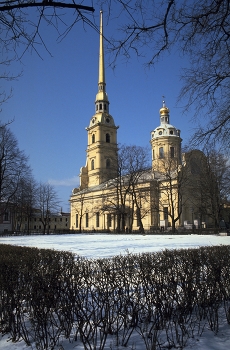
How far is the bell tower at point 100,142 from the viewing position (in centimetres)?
7381

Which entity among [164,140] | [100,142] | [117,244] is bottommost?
[117,244]

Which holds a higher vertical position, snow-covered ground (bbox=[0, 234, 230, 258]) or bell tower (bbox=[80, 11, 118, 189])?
bell tower (bbox=[80, 11, 118, 189])

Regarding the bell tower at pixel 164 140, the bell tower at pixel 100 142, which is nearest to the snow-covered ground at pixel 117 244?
the bell tower at pixel 164 140

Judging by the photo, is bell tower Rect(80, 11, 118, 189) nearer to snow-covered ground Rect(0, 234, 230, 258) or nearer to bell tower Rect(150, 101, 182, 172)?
bell tower Rect(150, 101, 182, 172)

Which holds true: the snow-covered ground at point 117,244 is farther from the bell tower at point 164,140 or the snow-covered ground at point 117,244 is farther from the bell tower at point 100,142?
the bell tower at point 100,142

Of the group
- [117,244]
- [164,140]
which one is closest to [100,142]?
[164,140]

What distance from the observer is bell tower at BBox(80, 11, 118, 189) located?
7381cm

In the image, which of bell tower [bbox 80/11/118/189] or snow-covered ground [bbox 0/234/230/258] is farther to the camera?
bell tower [bbox 80/11/118/189]

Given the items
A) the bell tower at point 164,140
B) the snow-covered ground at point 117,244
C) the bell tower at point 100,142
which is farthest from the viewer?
the bell tower at point 100,142

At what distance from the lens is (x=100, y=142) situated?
243 ft

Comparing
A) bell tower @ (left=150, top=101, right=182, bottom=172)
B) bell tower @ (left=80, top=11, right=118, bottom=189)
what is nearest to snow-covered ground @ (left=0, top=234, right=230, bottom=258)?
bell tower @ (left=150, top=101, right=182, bottom=172)

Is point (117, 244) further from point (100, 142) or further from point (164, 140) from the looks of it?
point (100, 142)

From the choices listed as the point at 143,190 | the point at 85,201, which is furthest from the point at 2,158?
the point at 85,201

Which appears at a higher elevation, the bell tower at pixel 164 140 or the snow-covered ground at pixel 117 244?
the bell tower at pixel 164 140
